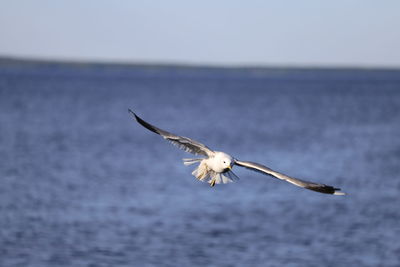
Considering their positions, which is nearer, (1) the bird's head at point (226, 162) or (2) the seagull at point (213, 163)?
(2) the seagull at point (213, 163)

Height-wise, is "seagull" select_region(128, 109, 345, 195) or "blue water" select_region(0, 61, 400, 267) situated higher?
"blue water" select_region(0, 61, 400, 267)

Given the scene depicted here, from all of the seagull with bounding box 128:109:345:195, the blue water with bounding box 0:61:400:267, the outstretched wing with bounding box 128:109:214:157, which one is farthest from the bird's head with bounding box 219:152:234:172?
the blue water with bounding box 0:61:400:267

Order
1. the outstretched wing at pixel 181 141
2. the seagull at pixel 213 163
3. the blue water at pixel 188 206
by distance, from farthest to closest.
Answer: the blue water at pixel 188 206, the outstretched wing at pixel 181 141, the seagull at pixel 213 163

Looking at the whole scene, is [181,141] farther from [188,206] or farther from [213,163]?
[188,206]

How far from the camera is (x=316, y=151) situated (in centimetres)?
4297

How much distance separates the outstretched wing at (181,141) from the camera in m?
11.3

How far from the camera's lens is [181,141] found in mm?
11539

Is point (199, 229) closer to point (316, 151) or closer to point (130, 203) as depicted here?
point (130, 203)

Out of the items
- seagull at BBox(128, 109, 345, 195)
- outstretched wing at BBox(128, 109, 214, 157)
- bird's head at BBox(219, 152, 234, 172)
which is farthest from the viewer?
bird's head at BBox(219, 152, 234, 172)

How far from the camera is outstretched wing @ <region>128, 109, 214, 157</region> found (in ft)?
36.9

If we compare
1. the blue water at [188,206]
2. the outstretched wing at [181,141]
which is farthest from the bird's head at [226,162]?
the blue water at [188,206]

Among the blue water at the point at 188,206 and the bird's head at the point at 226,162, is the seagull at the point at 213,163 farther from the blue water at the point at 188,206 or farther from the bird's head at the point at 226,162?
the blue water at the point at 188,206

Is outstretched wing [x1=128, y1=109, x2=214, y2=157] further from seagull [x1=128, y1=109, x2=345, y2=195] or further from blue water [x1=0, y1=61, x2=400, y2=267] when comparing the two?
blue water [x1=0, y1=61, x2=400, y2=267]

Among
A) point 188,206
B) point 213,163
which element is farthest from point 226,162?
point 188,206
